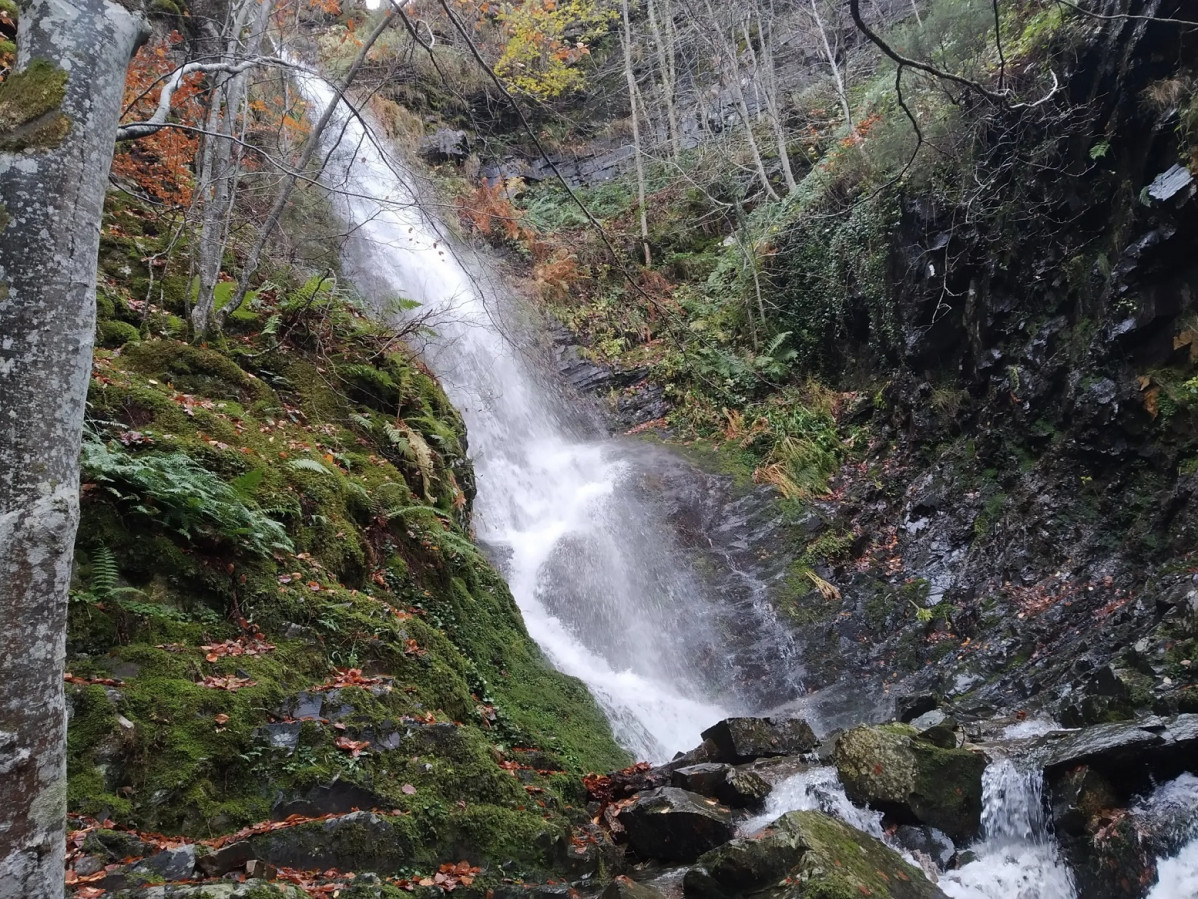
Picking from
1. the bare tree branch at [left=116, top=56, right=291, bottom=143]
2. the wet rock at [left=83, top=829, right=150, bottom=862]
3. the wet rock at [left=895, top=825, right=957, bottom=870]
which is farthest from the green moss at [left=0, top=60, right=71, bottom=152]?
the wet rock at [left=895, top=825, right=957, bottom=870]

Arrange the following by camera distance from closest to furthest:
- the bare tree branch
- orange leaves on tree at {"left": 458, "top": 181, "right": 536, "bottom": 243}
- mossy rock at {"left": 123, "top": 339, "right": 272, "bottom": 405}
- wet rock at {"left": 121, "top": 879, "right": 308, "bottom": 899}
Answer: the bare tree branch, wet rock at {"left": 121, "top": 879, "right": 308, "bottom": 899}, mossy rock at {"left": 123, "top": 339, "right": 272, "bottom": 405}, orange leaves on tree at {"left": 458, "top": 181, "right": 536, "bottom": 243}

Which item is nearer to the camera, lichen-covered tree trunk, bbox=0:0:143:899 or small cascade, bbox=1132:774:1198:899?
lichen-covered tree trunk, bbox=0:0:143:899

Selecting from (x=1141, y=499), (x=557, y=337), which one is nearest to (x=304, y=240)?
(x=557, y=337)

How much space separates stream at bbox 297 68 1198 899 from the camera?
5129mm

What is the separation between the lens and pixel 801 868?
3879mm

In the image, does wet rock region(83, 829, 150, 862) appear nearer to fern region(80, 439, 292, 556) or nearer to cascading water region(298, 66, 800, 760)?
fern region(80, 439, 292, 556)

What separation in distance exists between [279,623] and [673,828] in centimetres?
292

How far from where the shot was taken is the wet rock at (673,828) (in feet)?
15.9

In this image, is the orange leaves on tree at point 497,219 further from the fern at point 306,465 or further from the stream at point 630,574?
the fern at point 306,465

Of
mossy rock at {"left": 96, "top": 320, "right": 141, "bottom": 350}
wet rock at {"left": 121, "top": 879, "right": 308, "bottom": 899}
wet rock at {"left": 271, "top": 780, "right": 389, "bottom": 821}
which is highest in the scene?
mossy rock at {"left": 96, "top": 320, "right": 141, "bottom": 350}

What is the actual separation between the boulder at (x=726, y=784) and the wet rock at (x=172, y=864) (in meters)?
3.82

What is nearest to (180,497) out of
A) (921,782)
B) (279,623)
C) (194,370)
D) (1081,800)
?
(279,623)

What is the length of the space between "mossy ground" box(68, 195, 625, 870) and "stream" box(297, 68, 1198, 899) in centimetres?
178

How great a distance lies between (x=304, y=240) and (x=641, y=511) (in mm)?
7663
